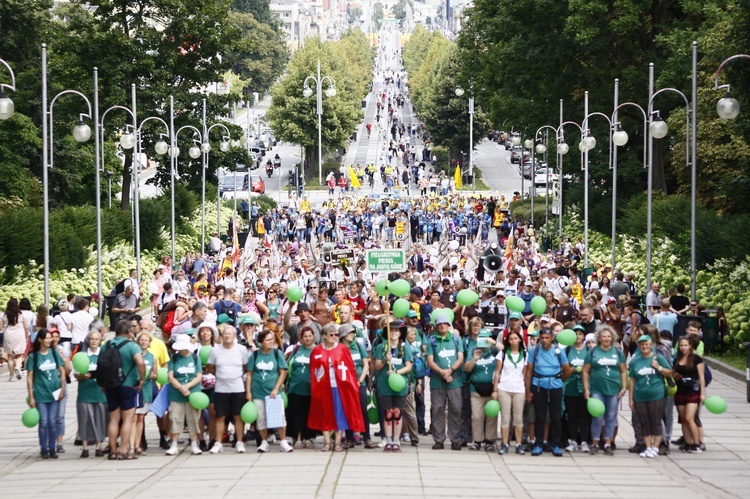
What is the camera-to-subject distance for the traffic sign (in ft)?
78.4

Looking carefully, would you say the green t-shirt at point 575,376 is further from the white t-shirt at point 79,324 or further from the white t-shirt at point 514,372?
the white t-shirt at point 79,324

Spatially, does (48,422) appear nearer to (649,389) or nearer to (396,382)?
(396,382)

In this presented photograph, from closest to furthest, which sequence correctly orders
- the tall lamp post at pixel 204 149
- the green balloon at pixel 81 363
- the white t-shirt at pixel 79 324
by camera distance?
1. the green balloon at pixel 81 363
2. the white t-shirt at pixel 79 324
3. the tall lamp post at pixel 204 149

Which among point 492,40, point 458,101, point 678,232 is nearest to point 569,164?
point 492,40

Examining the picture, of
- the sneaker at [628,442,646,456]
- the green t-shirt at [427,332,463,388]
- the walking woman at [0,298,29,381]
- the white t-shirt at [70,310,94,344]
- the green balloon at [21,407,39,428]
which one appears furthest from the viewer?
the walking woman at [0,298,29,381]

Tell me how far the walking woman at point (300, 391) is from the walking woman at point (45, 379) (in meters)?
Answer: 2.74

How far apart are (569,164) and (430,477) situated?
39.8 m

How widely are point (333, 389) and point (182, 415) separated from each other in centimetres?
185

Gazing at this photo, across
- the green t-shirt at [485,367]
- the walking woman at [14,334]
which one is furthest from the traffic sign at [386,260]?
the green t-shirt at [485,367]

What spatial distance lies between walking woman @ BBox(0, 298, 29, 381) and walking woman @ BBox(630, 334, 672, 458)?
1199 centimetres

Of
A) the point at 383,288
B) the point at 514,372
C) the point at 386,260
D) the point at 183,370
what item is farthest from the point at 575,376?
the point at 386,260

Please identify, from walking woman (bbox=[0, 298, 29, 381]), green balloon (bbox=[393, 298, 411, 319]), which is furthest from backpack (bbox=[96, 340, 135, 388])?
walking woman (bbox=[0, 298, 29, 381])

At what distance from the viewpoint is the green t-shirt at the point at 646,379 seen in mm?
16953

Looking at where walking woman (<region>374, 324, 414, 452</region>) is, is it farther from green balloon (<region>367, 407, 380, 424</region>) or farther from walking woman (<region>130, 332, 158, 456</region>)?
walking woman (<region>130, 332, 158, 456</region>)
